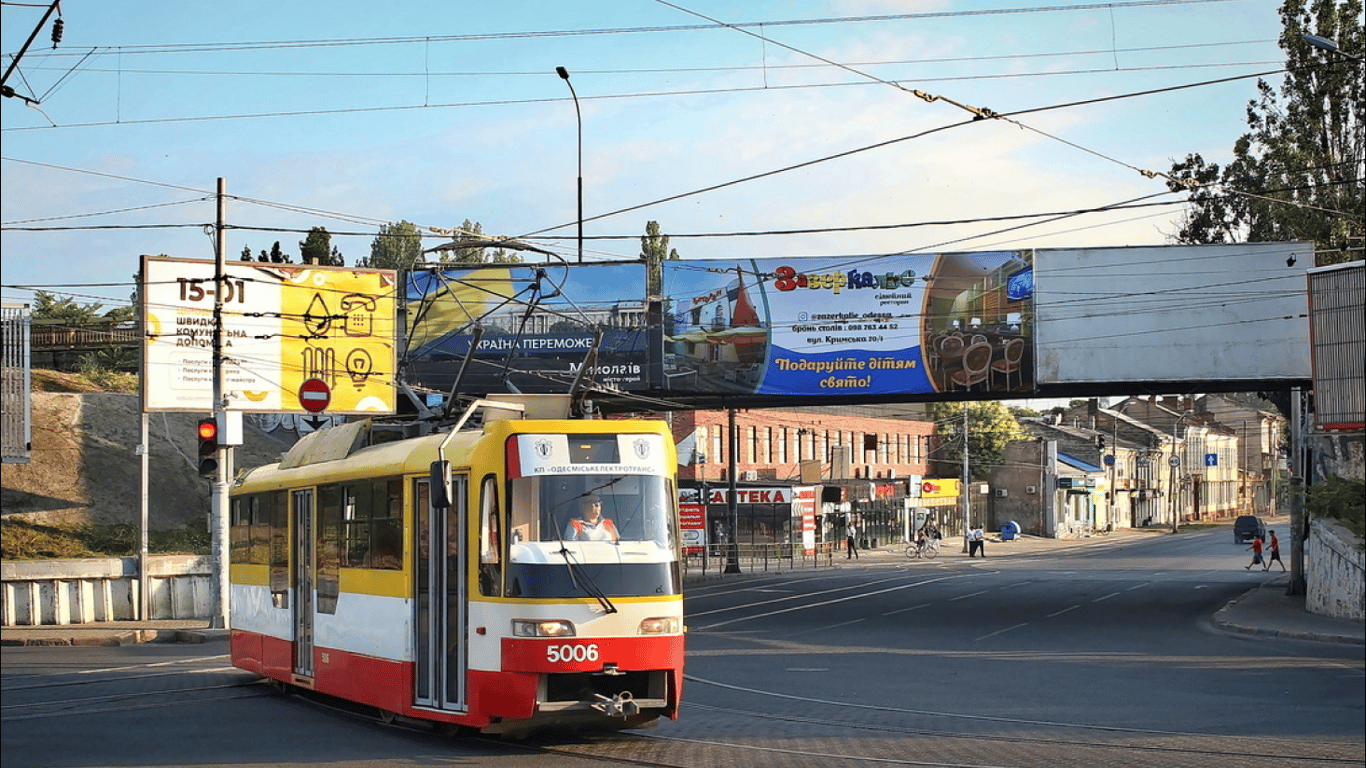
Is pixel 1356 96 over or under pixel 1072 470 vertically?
over

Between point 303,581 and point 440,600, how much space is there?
11.8ft

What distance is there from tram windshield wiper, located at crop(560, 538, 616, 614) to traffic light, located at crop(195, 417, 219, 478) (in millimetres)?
15891

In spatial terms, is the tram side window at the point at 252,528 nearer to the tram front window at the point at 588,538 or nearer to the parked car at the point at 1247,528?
the tram front window at the point at 588,538

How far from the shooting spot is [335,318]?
107ft

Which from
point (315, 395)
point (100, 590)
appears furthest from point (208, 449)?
point (315, 395)

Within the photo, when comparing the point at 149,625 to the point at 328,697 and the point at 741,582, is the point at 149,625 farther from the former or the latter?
the point at 741,582

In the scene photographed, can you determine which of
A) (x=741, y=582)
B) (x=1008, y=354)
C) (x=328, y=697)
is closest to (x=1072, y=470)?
(x=741, y=582)

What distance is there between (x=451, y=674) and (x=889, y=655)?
12.5m

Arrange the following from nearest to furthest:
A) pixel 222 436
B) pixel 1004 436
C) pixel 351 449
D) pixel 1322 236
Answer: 1. pixel 351 449
2. pixel 222 436
3. pixel 1322 236
4. pixel 1004 436

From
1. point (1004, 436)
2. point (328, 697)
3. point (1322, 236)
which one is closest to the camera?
point (328, 697)

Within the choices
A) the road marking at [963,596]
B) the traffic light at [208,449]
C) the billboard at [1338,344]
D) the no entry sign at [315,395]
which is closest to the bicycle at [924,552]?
the road marking at [963,596]

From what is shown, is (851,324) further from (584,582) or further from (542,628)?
(542,628)

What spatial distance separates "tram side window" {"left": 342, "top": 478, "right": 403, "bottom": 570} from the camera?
13.0 meters

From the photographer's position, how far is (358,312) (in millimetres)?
33000
